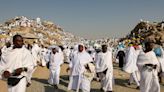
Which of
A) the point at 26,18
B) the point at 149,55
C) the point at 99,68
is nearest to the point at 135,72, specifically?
the point at 99,68

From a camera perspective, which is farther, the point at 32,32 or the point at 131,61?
the point at 32,32

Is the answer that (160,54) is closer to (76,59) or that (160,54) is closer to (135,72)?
(135,72)

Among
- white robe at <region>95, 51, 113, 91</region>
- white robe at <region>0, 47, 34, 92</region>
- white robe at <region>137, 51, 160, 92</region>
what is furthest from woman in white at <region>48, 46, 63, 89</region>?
white robe at <region>0, 47, 34, 92</region>

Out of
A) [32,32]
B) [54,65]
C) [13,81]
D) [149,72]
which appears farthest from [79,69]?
[32,32]

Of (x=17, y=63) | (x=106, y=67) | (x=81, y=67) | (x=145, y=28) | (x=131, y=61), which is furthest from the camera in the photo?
(x=145, y=28)

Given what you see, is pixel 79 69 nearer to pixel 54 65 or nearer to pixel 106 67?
pixel 106 67

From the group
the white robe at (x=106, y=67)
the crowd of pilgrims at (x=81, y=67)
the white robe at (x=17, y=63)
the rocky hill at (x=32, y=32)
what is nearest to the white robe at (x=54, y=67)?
the crowd of pilgrims at (x=81, y=67)

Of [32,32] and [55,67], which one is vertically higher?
[32,32]

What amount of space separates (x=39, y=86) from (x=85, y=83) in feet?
12.1

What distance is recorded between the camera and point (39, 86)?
1562cm

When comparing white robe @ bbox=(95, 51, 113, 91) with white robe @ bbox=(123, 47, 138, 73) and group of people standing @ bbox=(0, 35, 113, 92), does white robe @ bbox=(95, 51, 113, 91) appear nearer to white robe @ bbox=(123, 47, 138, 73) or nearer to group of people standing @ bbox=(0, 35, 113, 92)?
group of people standing @ bbox=(0, 35, 113, 92)

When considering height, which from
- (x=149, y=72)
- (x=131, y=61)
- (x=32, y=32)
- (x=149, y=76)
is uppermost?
(x=32, y=32)

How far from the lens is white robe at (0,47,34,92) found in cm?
773

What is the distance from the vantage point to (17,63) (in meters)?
7.74
